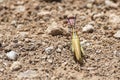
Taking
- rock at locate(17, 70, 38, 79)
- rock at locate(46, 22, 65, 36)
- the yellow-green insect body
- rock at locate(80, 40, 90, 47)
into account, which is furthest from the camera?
rock at locate(46, 22, 65, 36)

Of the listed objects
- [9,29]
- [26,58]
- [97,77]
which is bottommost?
[97,77]

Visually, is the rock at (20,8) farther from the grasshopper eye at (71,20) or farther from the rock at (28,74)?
the rock at (28,74)

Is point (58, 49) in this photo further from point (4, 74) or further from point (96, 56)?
point (4, 74)

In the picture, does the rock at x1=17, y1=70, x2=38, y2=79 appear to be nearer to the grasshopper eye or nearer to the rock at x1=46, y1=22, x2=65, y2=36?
the rock at x1=46, y1=22, x2=65, y2=36

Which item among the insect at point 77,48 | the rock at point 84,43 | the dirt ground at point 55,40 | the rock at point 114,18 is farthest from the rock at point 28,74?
the rock at point 114,18

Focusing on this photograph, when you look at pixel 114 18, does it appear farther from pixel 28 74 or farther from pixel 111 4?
pixel 28 74

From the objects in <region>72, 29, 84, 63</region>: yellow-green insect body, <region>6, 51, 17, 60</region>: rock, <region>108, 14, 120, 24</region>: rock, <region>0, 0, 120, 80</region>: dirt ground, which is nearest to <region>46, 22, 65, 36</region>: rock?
<region>0, 0, 120, 80</region>: dirt ground

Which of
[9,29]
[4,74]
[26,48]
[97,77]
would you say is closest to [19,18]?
[9,29]

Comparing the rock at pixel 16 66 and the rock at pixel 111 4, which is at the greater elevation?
the rock at pixel 111 4
